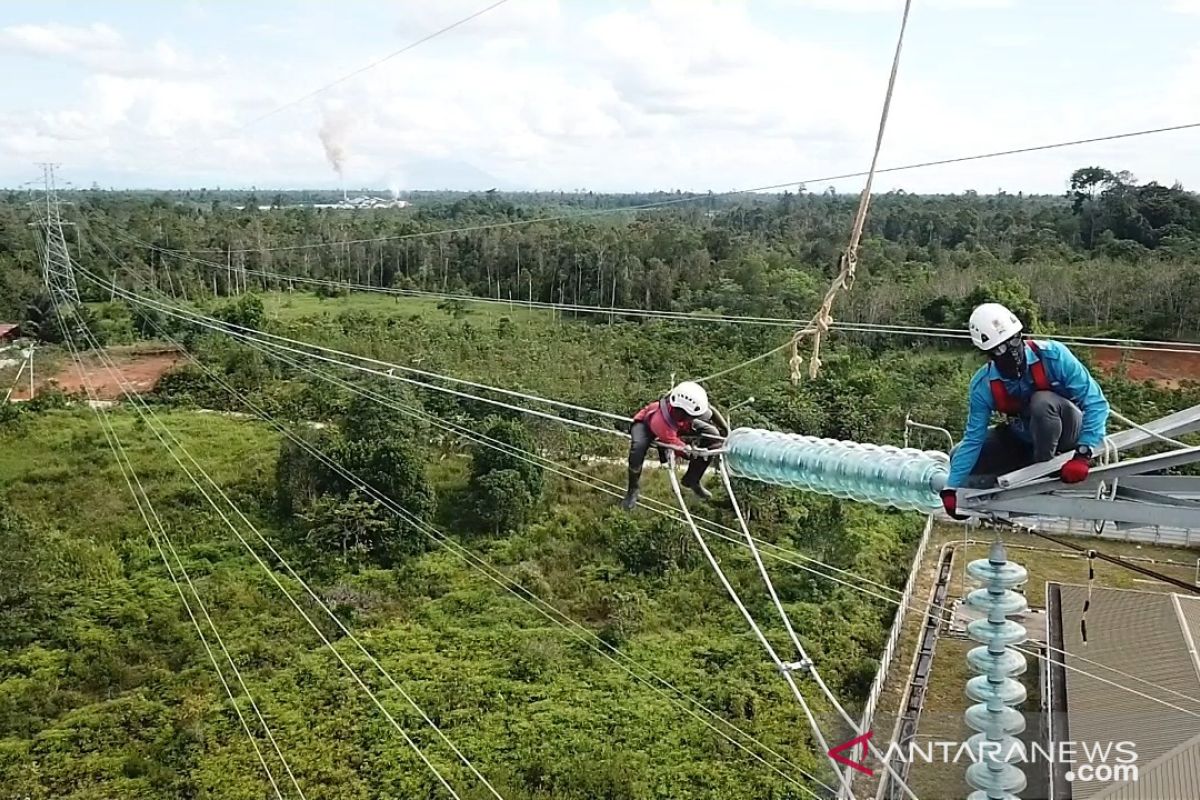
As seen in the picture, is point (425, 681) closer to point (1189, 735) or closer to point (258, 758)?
point (258, 758)

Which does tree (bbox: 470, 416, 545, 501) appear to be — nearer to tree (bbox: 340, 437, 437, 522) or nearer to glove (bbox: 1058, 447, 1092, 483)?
tree (bbox: 340, 437, 437, 522)

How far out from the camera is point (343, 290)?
104ft

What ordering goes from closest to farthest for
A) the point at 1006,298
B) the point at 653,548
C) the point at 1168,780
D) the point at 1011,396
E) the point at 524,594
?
the point at 1011,396 → the point at 1168,780 → the point at 524,594 → the point at 653,548 → the point at 1006,298

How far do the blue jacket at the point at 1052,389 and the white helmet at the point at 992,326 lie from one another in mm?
113

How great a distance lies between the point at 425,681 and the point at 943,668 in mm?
5651

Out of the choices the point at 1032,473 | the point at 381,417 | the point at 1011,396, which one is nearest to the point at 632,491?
the point at 1011,396

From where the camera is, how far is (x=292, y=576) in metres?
12.5

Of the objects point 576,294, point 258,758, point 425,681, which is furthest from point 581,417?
point 576,294

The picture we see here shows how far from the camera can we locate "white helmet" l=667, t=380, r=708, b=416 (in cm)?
351

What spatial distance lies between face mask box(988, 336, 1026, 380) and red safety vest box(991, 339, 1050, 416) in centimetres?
3

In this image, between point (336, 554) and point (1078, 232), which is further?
point (1078, 232)

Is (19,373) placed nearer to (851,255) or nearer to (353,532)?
(353,532)

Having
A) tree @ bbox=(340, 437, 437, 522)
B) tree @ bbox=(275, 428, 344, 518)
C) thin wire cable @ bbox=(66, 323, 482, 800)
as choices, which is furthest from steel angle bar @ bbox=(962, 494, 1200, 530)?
tree @ bbox=(275, 428, 344, 518)

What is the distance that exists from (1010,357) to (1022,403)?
5.6 inches
